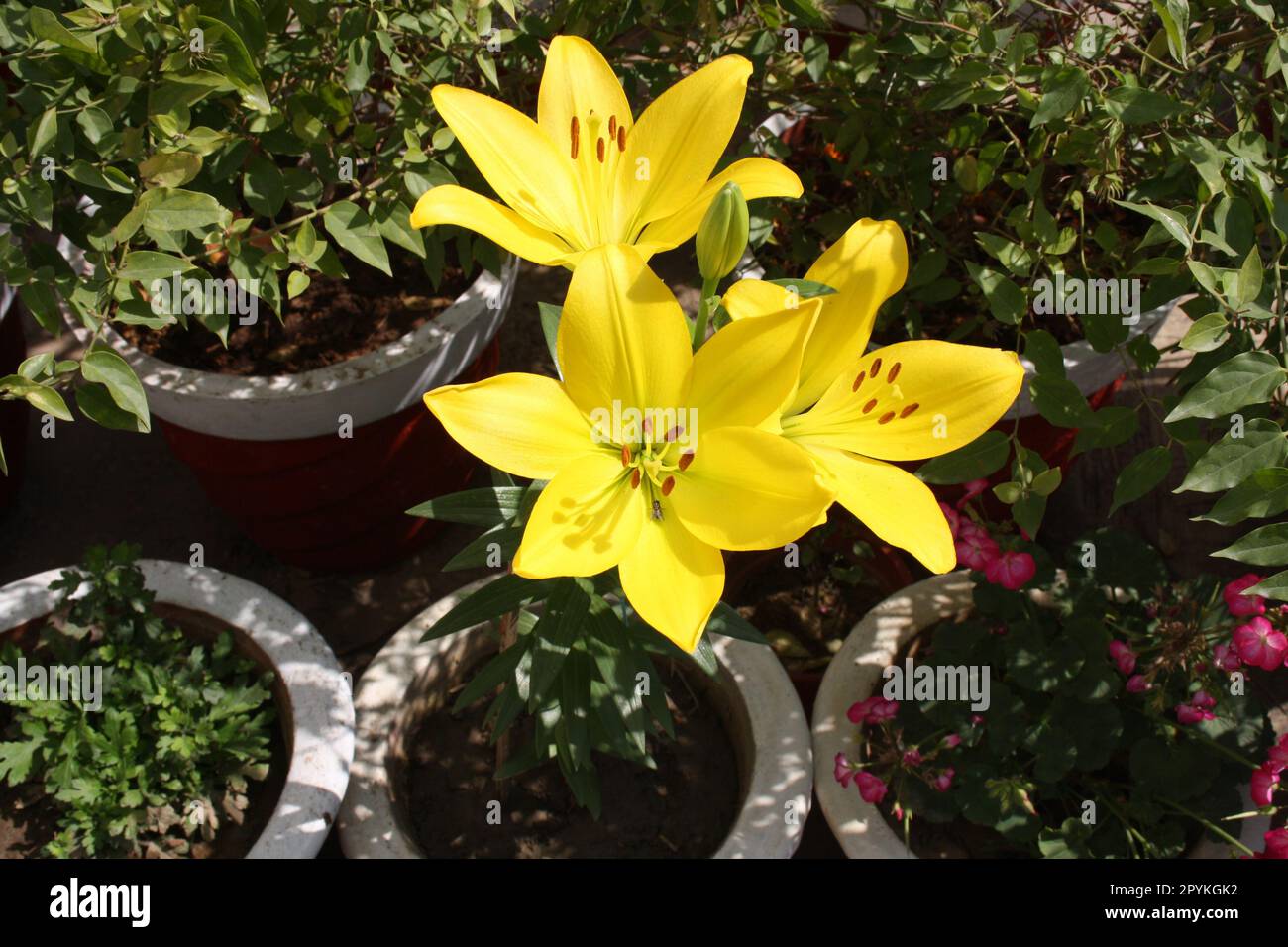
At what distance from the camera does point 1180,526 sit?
2.20m

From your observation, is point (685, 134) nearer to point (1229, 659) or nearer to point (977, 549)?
point (977, 549)

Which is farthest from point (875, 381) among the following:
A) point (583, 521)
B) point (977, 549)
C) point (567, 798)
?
point (567, 798)

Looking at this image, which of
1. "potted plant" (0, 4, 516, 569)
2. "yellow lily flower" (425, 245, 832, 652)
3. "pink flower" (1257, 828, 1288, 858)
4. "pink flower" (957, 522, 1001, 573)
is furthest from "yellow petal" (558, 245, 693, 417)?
"pink flower" (1257, 828, 1288, 858)

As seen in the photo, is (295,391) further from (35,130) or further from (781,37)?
(781,37)

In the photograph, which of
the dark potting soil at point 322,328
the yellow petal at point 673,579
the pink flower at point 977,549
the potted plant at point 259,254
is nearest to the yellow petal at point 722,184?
the yellow petal at point 673,579

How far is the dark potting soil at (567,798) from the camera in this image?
163cm

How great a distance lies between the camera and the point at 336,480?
6.02 ft

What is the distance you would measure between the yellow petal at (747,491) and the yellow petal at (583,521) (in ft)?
0.14

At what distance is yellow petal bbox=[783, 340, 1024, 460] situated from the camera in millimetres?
1000

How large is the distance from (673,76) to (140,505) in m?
1.31

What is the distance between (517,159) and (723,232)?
0.22m

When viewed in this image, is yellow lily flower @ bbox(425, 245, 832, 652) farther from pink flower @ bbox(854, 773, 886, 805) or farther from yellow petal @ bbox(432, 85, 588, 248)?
pink flower @ bbox(854, 773, 886, 805)

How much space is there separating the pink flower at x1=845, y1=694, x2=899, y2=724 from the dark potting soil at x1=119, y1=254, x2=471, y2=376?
2.69ft
